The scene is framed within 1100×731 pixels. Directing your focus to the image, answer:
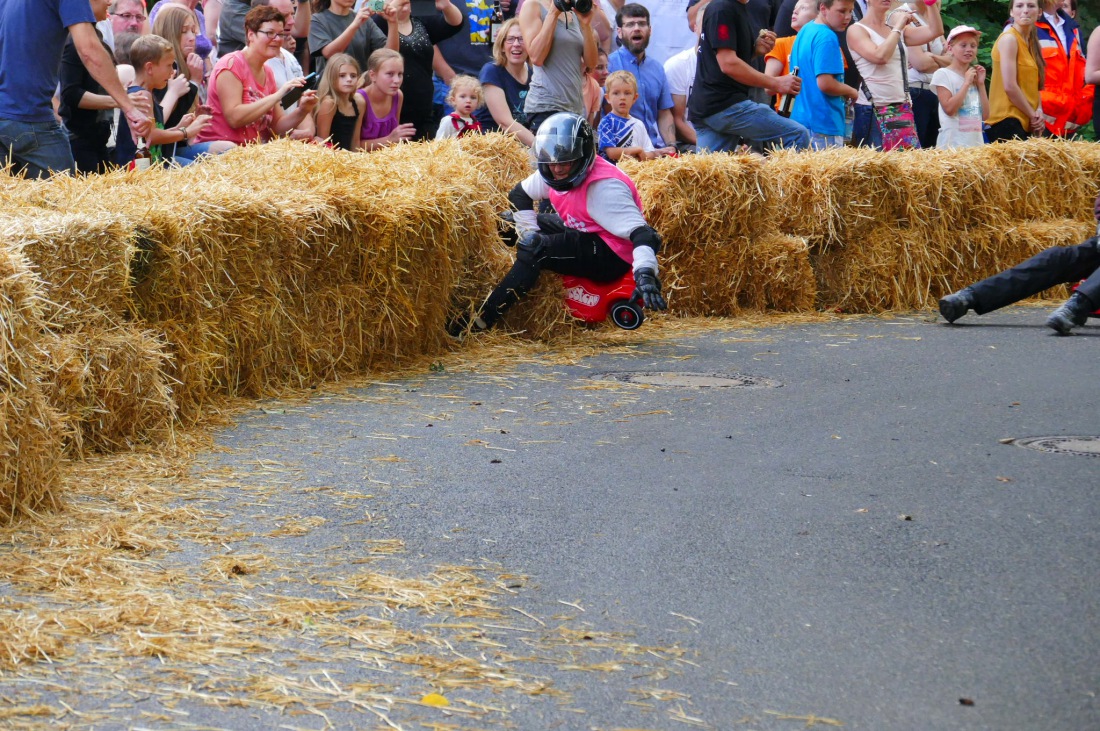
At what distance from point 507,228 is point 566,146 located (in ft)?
2.95

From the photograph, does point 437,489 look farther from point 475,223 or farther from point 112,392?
point 475,223

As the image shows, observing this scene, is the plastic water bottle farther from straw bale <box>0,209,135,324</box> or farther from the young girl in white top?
straw bale <box>0,209,135,324</box>

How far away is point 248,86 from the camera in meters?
10.9

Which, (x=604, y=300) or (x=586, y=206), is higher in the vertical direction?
(x=586, y=206)

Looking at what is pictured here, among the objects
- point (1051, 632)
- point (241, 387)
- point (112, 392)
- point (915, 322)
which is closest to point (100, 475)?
point (112, 392)

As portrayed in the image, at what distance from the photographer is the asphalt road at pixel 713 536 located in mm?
3678

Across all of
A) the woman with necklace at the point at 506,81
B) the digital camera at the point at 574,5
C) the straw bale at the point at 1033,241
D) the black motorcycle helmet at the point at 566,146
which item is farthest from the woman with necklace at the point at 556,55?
the straw bale at the point at 1033,241

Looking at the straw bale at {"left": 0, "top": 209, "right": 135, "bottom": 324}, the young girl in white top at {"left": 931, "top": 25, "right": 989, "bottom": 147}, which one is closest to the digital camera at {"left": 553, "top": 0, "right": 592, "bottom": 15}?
the young girl in white top at {"left": 931, "top": 25, "right": 989, "bottom": 147}

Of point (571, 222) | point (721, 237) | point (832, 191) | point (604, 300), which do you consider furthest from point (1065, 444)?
point (832, 191)

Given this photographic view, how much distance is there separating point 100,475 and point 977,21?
16899 millimetres

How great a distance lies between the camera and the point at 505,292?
9.66 metres

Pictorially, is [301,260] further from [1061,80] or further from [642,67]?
[1061,80]

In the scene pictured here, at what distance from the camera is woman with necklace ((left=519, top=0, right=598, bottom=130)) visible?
11625 millimetres

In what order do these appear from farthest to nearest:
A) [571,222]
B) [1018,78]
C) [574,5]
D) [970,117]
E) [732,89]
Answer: [1018,78] → [970,117] → [732,89] → [574,5] → [571,222]
